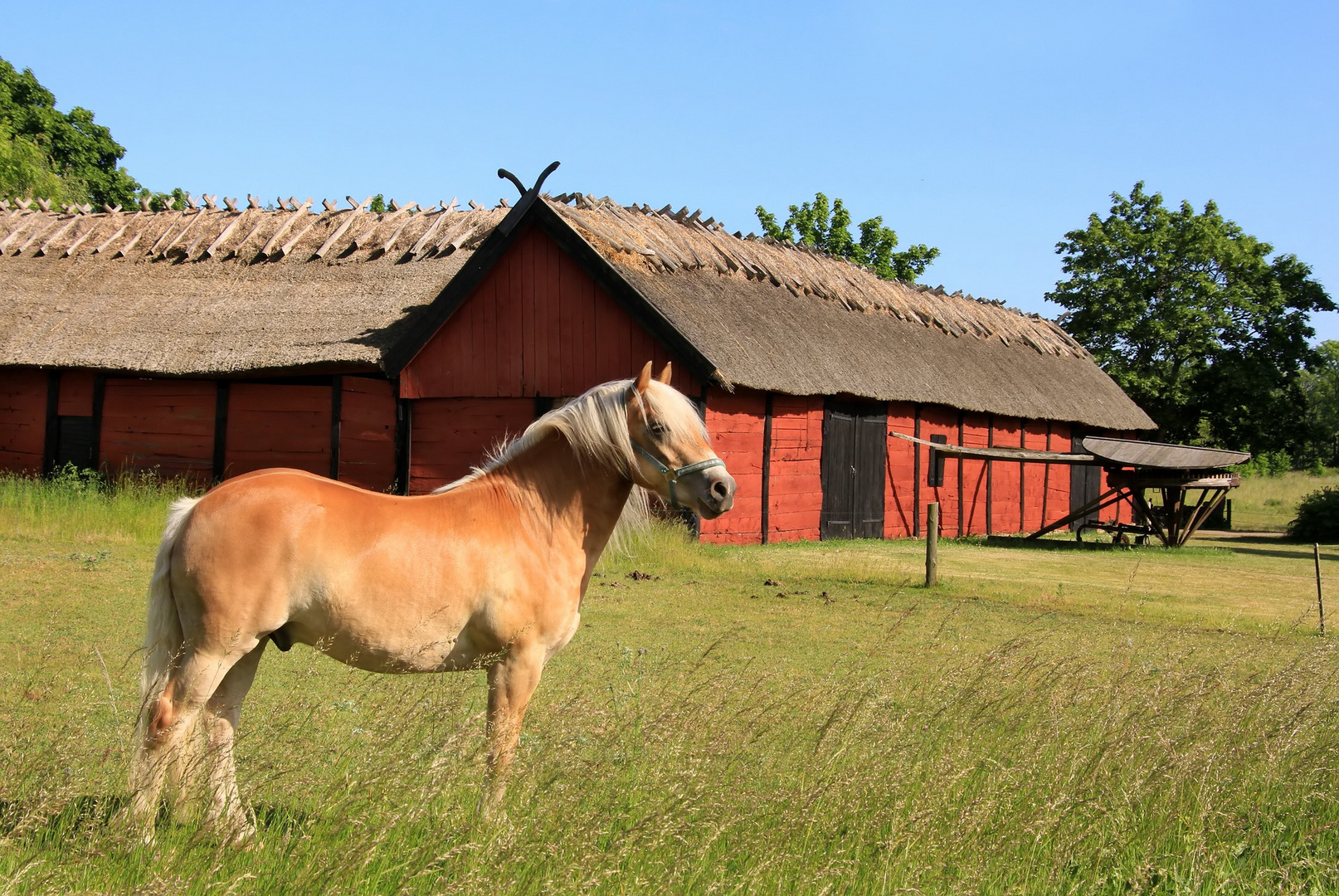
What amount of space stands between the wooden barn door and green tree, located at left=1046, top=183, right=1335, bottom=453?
62.1 ft

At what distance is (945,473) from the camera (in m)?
22.2

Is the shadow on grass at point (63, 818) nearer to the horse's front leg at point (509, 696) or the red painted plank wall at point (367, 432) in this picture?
the horse's front leg at point (509, 696)

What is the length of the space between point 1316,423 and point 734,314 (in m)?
27.1

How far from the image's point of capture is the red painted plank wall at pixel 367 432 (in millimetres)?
18266

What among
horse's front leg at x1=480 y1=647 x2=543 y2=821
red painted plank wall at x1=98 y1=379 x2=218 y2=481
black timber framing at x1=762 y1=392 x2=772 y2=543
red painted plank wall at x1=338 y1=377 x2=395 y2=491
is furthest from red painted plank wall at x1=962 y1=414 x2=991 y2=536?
horse's front leg at x1=480 y1=647 x2=543 y2=821

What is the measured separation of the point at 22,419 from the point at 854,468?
15740 millimetres

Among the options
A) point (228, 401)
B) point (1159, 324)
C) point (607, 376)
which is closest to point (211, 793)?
point (607, 376)

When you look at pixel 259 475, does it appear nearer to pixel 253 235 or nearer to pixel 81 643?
pixel 81 643

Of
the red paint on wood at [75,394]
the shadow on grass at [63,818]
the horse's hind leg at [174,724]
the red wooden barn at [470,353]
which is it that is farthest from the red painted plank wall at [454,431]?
the shadow on grass at [63,818]

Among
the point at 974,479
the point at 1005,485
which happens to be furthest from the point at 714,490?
the point at 1005,485

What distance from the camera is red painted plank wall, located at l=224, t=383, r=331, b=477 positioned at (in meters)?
19.0

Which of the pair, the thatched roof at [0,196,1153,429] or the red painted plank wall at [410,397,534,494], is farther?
the red painted plank wall at [410,397,534,494]

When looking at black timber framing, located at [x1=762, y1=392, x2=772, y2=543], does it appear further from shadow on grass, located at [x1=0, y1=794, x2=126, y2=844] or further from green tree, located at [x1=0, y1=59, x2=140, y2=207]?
green tree, located at [x1=0, y1=59, x2=140, y2=207]

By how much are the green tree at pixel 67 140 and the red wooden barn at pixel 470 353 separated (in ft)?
53.5
